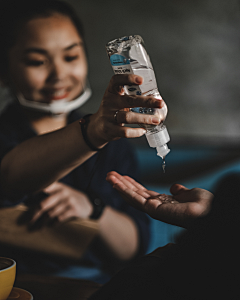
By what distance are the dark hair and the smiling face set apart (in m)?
0.02

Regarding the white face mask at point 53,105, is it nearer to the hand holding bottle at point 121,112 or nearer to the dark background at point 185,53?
the dark background at point 185,53

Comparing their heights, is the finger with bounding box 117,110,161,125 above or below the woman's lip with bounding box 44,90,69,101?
above

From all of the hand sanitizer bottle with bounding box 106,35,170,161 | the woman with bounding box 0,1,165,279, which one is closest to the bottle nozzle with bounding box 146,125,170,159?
the hand sanitizer bottle with bounding box 106,35,170,161

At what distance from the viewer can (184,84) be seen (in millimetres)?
1336

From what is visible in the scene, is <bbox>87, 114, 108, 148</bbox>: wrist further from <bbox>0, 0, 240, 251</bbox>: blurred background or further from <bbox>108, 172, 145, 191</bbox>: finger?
<bbox>0, 0, 240, 251</bbox>: blurred background

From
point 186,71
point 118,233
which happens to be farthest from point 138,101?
point 186,71

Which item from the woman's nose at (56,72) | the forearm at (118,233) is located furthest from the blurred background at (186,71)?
the forearm at (118,233)

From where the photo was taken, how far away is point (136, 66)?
1.36ft

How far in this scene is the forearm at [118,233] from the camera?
3.01 feet

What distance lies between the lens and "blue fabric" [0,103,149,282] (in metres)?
0.89

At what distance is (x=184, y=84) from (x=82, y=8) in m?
0.64

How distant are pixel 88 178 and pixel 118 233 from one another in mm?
244

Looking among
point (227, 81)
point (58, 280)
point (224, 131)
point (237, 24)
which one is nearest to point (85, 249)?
point (58, 280)

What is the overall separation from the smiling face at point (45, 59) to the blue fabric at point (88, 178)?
11 centimetres
